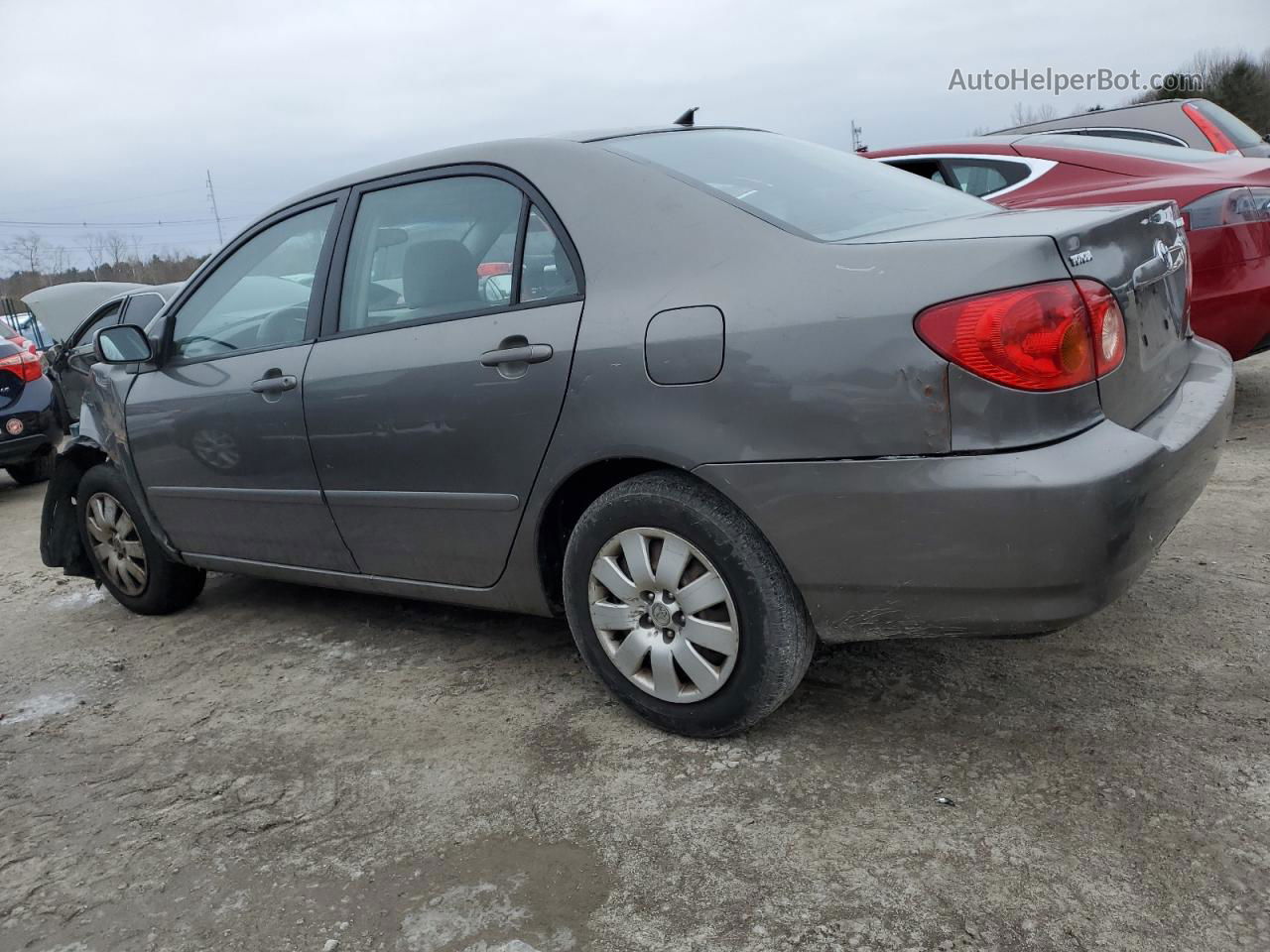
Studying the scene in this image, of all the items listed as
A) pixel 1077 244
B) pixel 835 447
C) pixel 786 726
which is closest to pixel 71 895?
pixel 786 726

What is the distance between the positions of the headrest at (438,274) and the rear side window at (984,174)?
3.29 m

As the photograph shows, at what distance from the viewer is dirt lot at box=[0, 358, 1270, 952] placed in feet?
6.58

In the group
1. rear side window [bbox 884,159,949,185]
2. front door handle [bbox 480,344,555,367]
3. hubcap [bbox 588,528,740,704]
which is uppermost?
rear side window [bbox 884,159,949,185]

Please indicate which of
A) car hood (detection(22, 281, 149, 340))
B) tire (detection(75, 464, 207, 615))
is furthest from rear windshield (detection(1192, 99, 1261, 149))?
car hood (detection(22, 281, 149, 340))

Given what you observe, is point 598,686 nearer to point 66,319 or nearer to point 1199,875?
point 1199,875

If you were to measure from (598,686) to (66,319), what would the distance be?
1735 cm

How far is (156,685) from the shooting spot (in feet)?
11.8

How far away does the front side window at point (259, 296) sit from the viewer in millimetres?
3479

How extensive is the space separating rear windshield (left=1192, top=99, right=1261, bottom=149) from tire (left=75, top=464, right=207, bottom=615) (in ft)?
21.9

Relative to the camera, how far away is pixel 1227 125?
7031mm

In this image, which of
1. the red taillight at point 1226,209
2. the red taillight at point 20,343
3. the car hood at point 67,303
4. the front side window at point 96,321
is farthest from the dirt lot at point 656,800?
the car hood at point 67,303

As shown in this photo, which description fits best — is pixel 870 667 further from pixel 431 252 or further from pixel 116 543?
pixel 116 543

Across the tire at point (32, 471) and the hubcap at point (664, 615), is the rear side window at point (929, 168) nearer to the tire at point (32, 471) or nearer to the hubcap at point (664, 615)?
the hubcap at point (664, 615)

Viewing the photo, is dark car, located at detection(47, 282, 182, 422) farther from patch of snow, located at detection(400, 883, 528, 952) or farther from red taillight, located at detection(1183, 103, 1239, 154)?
patch of snow, located at detection(400, 883, 528, 952)
